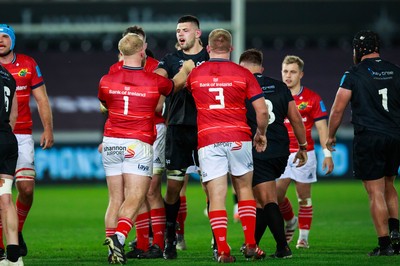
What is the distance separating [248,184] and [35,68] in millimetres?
2796

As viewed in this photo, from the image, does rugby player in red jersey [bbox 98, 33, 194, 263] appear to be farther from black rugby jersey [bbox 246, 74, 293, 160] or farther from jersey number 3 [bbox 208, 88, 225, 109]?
black rugby jersey [bbox 246, 74, 293, 160]

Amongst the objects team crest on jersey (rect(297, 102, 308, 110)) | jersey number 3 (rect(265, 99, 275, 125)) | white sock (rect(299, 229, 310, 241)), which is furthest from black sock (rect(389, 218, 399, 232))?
team crest on jersey (rect(297, 102, 308, 110))

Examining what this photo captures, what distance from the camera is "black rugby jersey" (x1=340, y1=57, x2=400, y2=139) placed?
10.5 metres

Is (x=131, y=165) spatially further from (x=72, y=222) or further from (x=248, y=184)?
(x=72, y=222)

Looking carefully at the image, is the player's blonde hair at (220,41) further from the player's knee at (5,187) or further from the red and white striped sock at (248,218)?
the player's knee at (5,187)

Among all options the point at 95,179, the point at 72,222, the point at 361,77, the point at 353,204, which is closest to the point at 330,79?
the point at 95,179

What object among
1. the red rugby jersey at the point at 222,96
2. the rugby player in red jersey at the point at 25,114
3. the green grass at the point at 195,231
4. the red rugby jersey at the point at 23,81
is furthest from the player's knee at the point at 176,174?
the red rugby jersey at the point at 23,81

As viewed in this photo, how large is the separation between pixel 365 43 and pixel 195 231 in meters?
4.69

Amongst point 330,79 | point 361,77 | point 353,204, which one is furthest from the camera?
point 330,79

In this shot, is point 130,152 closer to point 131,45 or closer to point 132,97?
point 132,97

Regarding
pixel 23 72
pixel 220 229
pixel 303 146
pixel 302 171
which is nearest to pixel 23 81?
pixel 23 72

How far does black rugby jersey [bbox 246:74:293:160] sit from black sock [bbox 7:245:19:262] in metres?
2.71

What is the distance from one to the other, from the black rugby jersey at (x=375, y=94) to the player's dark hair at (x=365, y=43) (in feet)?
0.42

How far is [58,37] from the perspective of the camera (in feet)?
96.1
